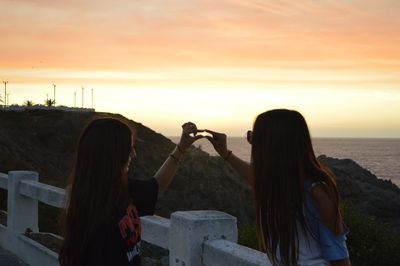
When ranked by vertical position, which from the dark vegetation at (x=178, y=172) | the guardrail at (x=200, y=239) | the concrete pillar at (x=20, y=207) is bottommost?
the dark vegetation at (x=178, y=172)

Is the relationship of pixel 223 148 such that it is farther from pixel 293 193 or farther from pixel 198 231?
pixel 293 193

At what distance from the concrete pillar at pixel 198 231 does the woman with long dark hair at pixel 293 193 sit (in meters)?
1.02

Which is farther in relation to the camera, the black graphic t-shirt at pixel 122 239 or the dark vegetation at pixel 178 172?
the dark vegetation at pixel 178 172

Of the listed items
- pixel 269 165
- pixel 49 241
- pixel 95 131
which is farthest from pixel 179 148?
pixel 49 241

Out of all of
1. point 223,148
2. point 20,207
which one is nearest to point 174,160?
point 223,148

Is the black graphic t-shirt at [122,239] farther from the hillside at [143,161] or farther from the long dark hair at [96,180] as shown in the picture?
the hillside at [143,161]

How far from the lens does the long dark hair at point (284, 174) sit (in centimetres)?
293

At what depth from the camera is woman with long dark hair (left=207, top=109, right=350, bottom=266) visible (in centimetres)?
289

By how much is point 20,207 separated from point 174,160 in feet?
16.2

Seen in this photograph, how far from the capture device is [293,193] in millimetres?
2916

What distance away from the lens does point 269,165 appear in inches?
116

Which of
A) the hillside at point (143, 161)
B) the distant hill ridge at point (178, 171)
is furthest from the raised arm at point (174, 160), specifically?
the hillside at point (143, 161)

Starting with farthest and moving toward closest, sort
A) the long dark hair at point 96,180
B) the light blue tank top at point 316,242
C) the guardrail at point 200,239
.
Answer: the guardrail at point 200,239 → the long dark hair at point 96,180 → the light blue tank top at point 316,242

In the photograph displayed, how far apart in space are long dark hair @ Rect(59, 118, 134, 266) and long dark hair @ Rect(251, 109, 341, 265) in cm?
71
